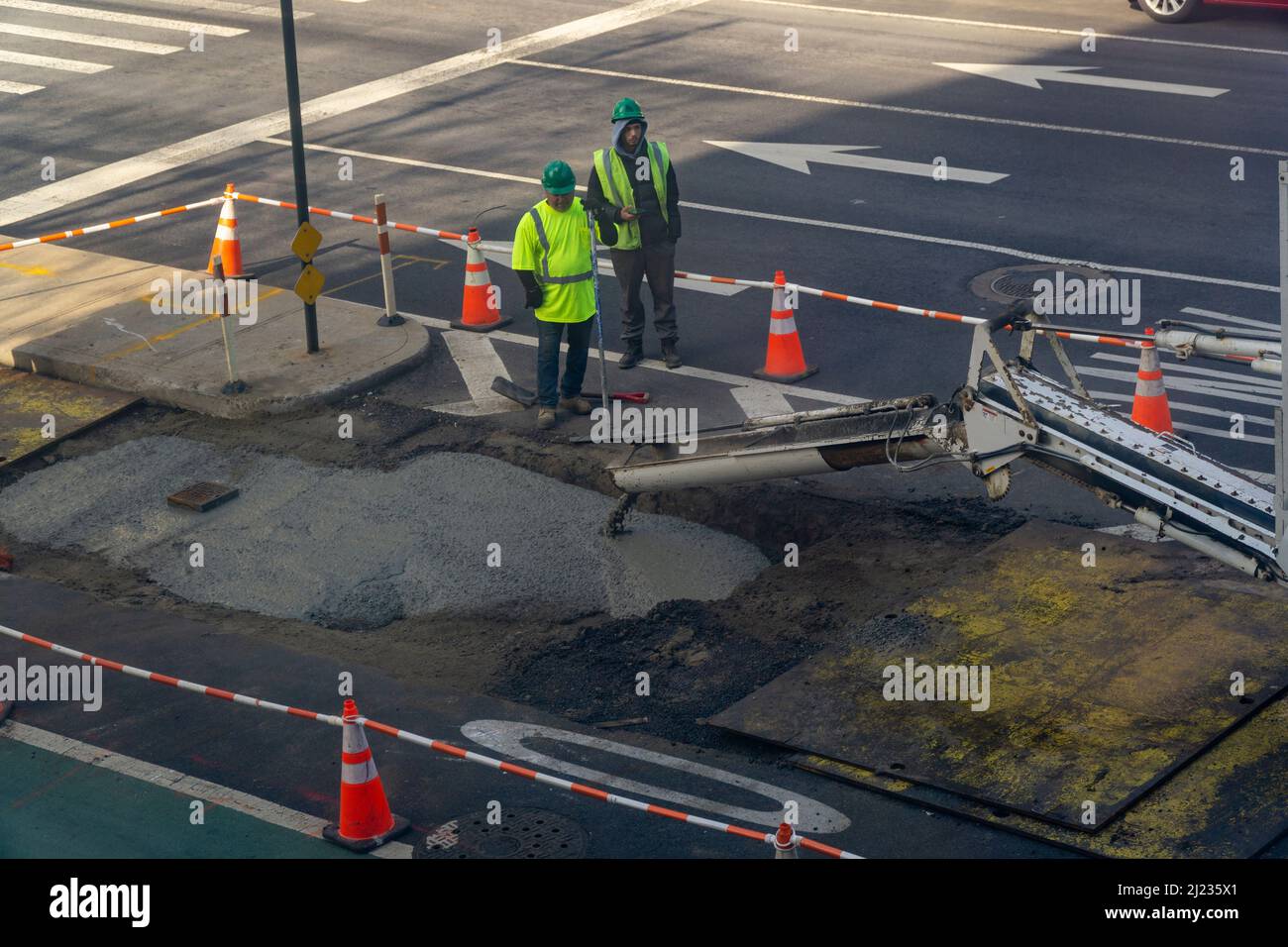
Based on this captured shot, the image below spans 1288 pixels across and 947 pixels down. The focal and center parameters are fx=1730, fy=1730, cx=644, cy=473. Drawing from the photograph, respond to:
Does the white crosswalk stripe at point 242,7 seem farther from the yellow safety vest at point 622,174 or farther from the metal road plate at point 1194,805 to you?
the metal road plate at point 1194,805

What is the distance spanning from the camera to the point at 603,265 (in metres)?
17.0

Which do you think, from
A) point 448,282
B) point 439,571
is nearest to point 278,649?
point 439,571

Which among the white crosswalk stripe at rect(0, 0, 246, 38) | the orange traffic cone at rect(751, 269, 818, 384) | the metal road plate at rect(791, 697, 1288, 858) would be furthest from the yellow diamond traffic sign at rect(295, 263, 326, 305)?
the white crosswalk stripe at rect(0, 0, 246, 38)

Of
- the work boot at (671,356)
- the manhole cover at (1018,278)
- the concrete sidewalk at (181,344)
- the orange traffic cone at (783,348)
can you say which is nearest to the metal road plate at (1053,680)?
the orange traffic cone at (783,348)

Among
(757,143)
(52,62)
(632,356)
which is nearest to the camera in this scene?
(632,356)

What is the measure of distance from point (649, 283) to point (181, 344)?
4.19 meters

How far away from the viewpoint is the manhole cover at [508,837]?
8.41 metres

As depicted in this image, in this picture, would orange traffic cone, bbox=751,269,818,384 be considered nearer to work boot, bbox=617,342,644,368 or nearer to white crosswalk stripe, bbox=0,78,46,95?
work boot, bbox=617,342,644,368

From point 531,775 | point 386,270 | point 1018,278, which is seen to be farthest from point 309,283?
point 531,775

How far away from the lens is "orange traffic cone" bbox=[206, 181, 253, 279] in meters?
16.2

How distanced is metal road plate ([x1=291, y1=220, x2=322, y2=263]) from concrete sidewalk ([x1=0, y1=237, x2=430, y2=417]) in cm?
101

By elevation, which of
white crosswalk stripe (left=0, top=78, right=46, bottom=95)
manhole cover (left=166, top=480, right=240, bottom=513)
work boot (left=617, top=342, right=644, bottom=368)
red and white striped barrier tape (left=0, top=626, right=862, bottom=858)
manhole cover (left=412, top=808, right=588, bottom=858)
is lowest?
manhole cover (left=412, top=808, right=588, bottom=858)

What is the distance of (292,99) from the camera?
14117mm

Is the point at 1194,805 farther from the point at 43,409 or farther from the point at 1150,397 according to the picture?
the point at 43,409
